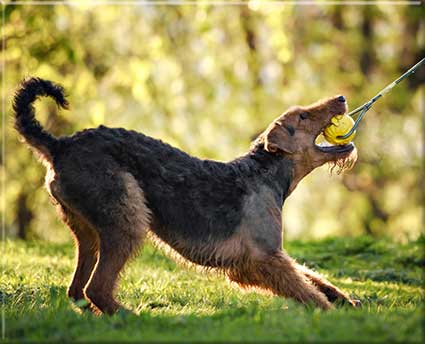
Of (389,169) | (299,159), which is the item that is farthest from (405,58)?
(299,159)

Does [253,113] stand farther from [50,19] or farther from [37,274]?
[37,274]

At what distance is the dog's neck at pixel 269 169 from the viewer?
676cm

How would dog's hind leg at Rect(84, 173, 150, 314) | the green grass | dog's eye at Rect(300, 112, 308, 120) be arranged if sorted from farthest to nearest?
dog's eye at Rect(300, 112, 308, 120) → dog's hind leg at Rect(84, 173, 150, 314) → the green grass

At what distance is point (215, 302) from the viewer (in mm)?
6559

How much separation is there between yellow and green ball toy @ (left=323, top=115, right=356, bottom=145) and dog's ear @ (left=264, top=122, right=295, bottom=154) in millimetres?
480

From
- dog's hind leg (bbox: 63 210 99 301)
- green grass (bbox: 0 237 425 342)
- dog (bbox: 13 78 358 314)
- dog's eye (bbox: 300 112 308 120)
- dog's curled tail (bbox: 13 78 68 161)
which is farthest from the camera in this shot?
dog's eye (bbox: 300 112 308 120)

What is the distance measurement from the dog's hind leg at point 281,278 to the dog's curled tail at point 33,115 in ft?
7.04

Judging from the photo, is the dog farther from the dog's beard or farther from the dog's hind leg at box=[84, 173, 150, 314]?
the dog's beard

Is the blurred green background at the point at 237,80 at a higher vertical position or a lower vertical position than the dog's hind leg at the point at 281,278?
higher

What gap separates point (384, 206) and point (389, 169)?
280 cm

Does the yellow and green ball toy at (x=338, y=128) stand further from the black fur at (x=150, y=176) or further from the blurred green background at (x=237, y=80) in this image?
the blurred green background at (x=237, y=80)

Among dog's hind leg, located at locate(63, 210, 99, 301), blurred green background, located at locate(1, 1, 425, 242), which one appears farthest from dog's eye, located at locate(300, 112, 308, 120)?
blurred green background, located at locate(1, 1, 425, 242)

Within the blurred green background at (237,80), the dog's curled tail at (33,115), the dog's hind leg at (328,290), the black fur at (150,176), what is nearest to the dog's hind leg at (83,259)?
the black fur at (150,176)

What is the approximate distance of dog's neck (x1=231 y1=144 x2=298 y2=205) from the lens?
676cm
